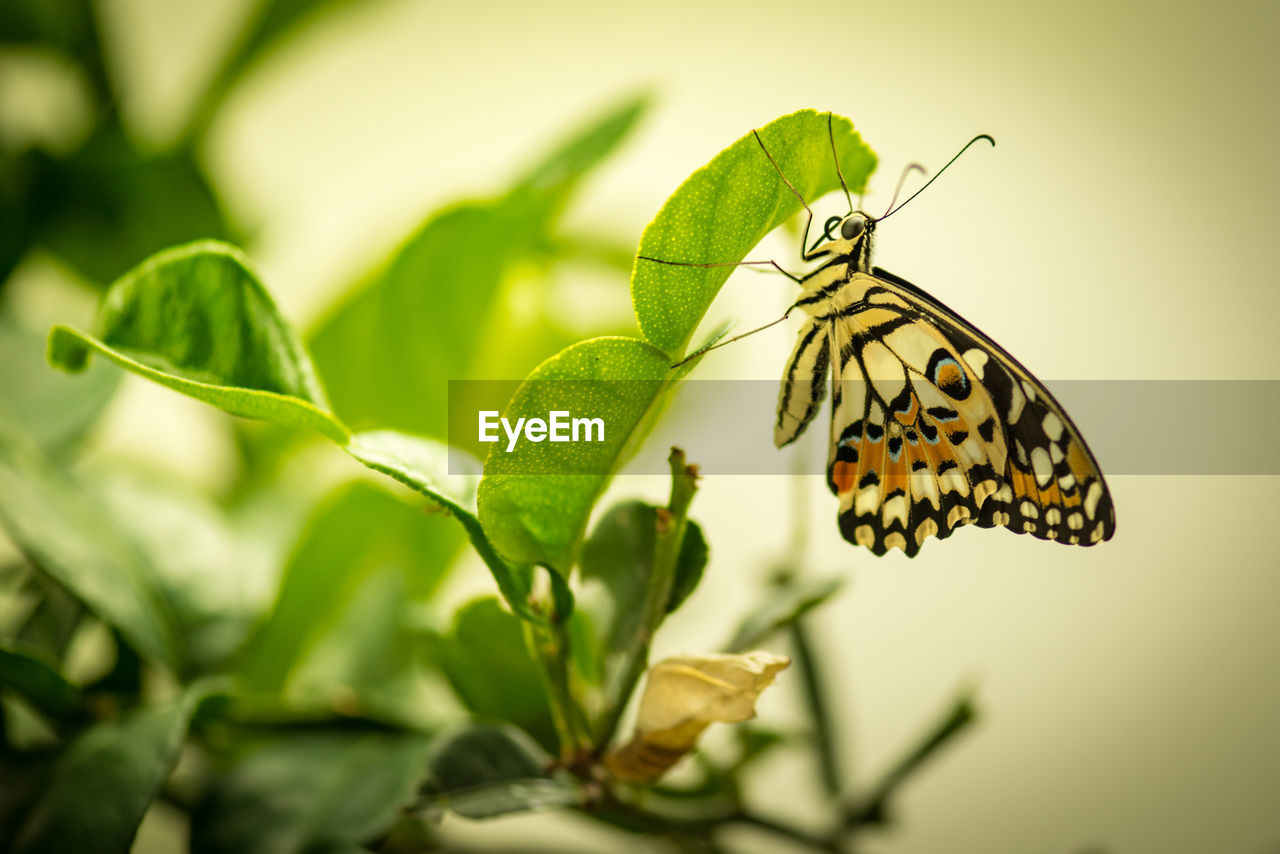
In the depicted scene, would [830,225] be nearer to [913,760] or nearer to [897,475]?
[897,475]

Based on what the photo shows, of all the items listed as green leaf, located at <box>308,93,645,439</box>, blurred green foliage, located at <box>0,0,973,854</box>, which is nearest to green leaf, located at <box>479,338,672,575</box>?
blurred green foliage, located at <box>0,0,973,854</box>

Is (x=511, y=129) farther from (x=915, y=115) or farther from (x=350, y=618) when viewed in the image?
(x=350, y=618)

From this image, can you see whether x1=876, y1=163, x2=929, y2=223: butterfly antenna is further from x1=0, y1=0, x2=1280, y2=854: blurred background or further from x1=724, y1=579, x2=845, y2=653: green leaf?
x1=724, y1=579, x2=845, y2=653: green leaf

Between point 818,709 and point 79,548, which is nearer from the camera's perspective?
point 79,548

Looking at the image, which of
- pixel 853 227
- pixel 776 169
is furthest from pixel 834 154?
pixel 853 227

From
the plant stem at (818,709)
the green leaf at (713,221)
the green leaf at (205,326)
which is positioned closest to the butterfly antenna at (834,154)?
the green leaf at (713,221)

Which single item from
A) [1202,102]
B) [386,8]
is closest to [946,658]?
[1202,102]
